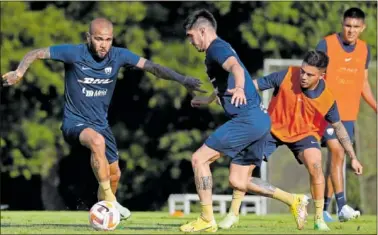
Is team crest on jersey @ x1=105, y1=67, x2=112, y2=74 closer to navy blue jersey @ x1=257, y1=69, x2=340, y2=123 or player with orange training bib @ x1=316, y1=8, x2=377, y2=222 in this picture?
navy blue jersey @ x1=257, y1=69, x2=340, y2=123

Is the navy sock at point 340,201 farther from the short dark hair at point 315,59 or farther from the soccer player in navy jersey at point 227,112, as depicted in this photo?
the soccer player in navy jersey at point 227,112

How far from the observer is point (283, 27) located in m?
31.7

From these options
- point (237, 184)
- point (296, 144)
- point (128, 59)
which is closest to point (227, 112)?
point (237, 184)

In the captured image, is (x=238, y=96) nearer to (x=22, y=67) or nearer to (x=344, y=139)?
(x=344, y=139)

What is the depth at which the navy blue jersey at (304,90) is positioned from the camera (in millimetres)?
13328

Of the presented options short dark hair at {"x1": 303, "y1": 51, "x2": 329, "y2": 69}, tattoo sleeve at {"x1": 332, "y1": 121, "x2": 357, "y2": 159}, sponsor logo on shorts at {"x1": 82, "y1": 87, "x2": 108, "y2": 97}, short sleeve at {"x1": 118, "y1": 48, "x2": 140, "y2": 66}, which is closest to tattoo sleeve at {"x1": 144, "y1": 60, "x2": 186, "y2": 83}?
short sleeve at {"x1": 118, "y1": 48, "x2": 140, "y2": 66}

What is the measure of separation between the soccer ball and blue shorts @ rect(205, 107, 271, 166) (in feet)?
3.83

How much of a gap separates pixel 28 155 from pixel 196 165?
20.5 metres

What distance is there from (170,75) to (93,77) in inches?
33.9

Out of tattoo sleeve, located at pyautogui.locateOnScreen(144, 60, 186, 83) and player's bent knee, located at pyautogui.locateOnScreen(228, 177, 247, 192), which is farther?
tattoo sleeve, located at pyautogui.locateOnScreen(144, 60, 186, 83)

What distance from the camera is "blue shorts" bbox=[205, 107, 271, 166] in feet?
40.2

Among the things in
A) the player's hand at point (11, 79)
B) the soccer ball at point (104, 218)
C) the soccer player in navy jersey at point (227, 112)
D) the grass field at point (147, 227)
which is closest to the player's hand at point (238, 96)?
the soccer player in navy jersey at point (227, 112)

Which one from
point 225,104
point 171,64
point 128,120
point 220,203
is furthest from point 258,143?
point 128,120

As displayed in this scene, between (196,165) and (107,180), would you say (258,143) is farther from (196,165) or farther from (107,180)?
(107,180)
